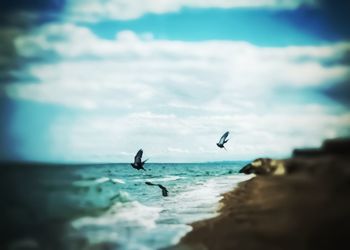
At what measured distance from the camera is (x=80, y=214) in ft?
16.3

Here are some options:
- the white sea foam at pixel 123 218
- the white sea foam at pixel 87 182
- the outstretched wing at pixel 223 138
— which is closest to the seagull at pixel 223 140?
the outstretched wing at pixel 223 138

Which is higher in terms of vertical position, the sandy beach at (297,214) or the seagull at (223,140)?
the seagull at (223,140)

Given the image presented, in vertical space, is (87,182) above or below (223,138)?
below

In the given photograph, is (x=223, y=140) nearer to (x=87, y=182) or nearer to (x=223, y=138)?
(x=223, y=138)

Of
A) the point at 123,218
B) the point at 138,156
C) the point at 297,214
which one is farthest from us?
the point at 138,156

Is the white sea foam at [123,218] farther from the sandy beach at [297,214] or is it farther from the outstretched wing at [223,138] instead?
the outstretched wing at [223,138]

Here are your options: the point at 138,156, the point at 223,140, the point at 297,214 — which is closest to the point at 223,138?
the point at 223,140

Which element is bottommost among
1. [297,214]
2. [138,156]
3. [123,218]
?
[123,218]

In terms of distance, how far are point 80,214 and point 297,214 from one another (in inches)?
107

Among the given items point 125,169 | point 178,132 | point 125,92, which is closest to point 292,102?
point 178,132

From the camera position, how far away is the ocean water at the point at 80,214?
15.2ft

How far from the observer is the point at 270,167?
583 centimetres

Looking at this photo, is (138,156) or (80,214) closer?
(80,214)

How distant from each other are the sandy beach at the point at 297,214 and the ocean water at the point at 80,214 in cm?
43
